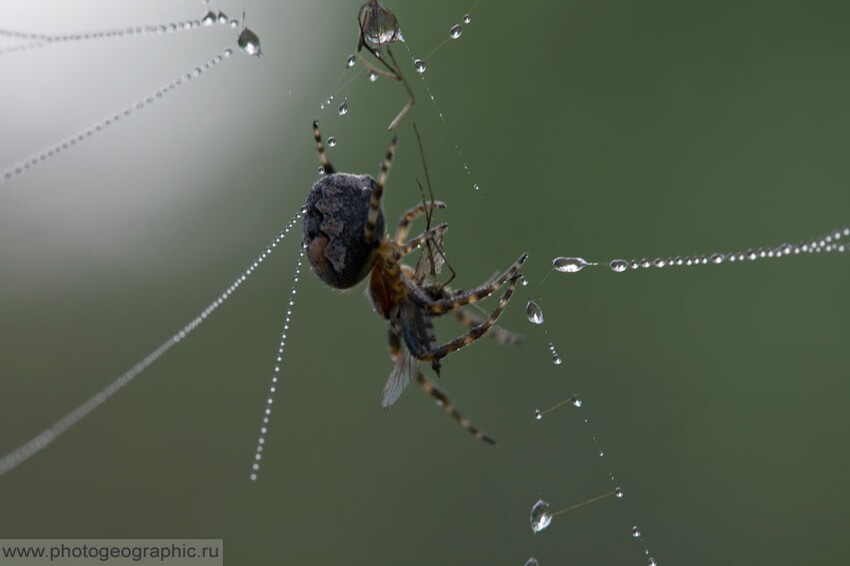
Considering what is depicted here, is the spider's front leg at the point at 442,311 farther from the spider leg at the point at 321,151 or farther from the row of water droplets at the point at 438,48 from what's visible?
the spider leg at the point at 321,151

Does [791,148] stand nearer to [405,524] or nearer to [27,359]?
[405,524]

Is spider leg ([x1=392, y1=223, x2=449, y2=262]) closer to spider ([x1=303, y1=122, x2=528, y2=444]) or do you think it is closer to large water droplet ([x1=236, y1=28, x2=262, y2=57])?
spider ([x1=303, y1=122, x2=528, y2=444])

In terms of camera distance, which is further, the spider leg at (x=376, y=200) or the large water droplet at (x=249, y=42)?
the spider leg at (x=376, y=200)

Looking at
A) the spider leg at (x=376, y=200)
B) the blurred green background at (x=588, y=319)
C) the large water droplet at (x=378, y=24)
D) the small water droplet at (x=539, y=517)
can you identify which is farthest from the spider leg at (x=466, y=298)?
the blurred green background at (x=588, y=319)

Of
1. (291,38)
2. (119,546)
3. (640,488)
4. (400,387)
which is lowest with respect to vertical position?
(400,387)

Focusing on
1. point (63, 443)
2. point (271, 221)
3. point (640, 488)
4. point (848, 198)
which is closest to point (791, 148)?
point (848, 198)

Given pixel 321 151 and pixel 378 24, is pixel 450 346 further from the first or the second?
pixel 378 24
